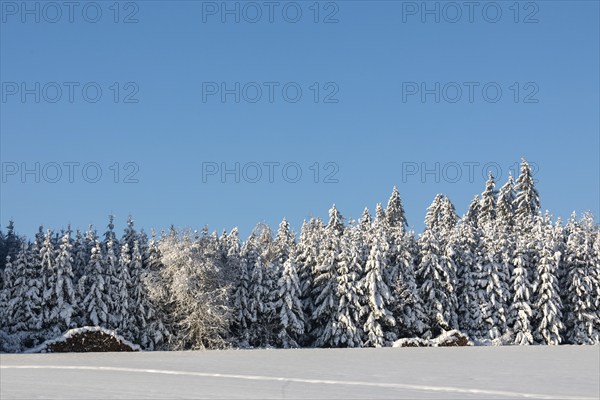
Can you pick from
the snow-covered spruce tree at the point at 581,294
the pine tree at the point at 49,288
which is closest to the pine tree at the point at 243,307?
the pine tree at the point at 49,288

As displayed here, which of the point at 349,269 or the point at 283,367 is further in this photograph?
the point at 349,269

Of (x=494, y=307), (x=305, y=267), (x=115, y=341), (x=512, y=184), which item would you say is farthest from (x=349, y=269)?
(x=512, y=184)

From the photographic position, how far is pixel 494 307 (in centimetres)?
6081

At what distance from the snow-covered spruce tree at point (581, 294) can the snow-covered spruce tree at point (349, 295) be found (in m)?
19.2

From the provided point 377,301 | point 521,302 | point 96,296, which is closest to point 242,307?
point 377,301

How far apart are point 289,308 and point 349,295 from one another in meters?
5.03

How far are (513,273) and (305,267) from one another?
18.7m

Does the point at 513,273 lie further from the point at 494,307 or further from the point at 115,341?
the point at 115,341

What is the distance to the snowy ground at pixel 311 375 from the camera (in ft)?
39.9

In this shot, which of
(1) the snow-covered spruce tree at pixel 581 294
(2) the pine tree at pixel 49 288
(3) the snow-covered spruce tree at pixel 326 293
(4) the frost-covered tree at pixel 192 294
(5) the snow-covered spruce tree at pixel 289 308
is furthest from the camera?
(1) the snow-covered spruce tree at pixel 581 294

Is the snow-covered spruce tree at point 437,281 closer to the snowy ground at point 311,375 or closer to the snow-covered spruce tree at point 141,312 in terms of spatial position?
the snow-covered spruce tree at point 141,312

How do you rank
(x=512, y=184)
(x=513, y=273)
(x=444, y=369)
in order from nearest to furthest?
(x=444, y=369) < (x=513, y=273) < (x=512, y=184)

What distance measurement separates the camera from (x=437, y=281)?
61625 millimetres

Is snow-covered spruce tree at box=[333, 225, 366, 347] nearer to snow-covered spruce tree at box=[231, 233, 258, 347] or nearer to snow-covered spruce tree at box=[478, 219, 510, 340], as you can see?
snow-covered spruce tree at box=[231, 233, 258, 347]
